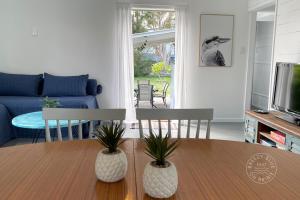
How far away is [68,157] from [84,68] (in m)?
3.76

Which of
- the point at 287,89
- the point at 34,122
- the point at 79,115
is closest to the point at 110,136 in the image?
the point at 79,115

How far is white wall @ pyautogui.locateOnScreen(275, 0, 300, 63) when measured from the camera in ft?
10.7

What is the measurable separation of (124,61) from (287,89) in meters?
2.86

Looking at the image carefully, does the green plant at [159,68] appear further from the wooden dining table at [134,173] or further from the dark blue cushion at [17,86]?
the wooden dining table at [134,173]

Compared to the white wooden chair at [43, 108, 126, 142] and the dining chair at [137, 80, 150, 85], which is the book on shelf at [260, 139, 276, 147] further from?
the dining chair at [137, 80, 150, 85]

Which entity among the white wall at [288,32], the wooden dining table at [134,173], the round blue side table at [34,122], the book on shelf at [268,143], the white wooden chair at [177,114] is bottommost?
the book on shelf at [268,143]

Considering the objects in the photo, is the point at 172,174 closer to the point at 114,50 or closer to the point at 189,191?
the point at 189,191

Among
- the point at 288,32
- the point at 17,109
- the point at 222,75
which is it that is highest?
the point at 288,32

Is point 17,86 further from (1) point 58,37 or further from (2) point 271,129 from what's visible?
(2) point 271,129

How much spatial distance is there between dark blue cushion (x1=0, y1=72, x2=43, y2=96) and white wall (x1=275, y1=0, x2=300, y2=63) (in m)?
4.03

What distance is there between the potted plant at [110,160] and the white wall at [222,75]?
13.4 feet

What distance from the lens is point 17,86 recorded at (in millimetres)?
4363

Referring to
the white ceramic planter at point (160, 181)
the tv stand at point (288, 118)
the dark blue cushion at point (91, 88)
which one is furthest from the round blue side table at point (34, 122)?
the tv stand at point (288, 118)

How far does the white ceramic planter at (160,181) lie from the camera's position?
90 centimetres
